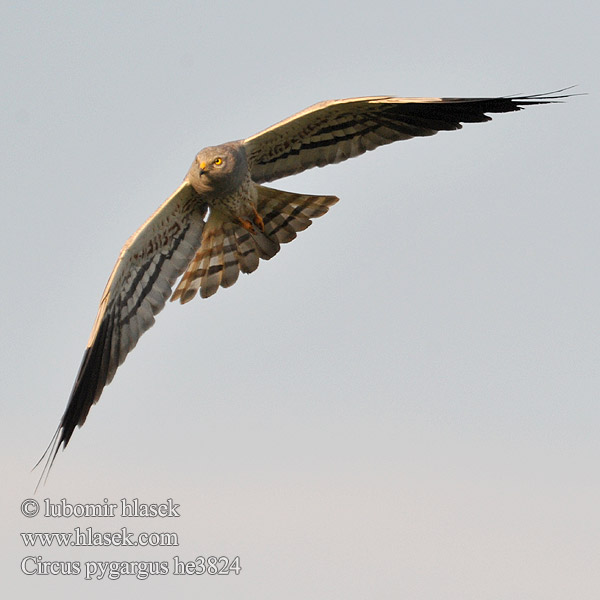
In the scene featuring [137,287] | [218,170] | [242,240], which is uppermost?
[218,170]

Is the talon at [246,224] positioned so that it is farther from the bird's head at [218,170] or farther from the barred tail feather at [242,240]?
the bird's head at [218,170]

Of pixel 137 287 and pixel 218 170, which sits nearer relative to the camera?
pixel 218 170

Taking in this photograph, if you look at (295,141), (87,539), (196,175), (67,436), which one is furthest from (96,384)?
(295,141)

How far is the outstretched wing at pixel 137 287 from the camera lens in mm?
11906

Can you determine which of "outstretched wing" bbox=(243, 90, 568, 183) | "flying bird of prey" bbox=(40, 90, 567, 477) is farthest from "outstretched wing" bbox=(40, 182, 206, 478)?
"outstretched wing" bbox=(243, 90, 568, 183)

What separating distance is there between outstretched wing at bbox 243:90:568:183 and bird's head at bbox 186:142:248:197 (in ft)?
1.01

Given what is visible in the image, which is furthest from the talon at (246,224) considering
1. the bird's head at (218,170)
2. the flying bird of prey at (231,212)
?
the bird's head at (218,170)

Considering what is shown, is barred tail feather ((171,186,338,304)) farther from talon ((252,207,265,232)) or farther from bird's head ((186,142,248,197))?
bird's head ((186,142,248,197))

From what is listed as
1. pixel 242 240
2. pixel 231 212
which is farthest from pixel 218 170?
pixel 242 240

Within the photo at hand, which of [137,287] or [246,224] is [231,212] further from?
[137,287]

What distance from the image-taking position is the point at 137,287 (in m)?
12.6

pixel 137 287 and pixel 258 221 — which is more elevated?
pixel 258 221

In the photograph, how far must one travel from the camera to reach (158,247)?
12.7 meters

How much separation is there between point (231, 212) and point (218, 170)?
0.84 meters
